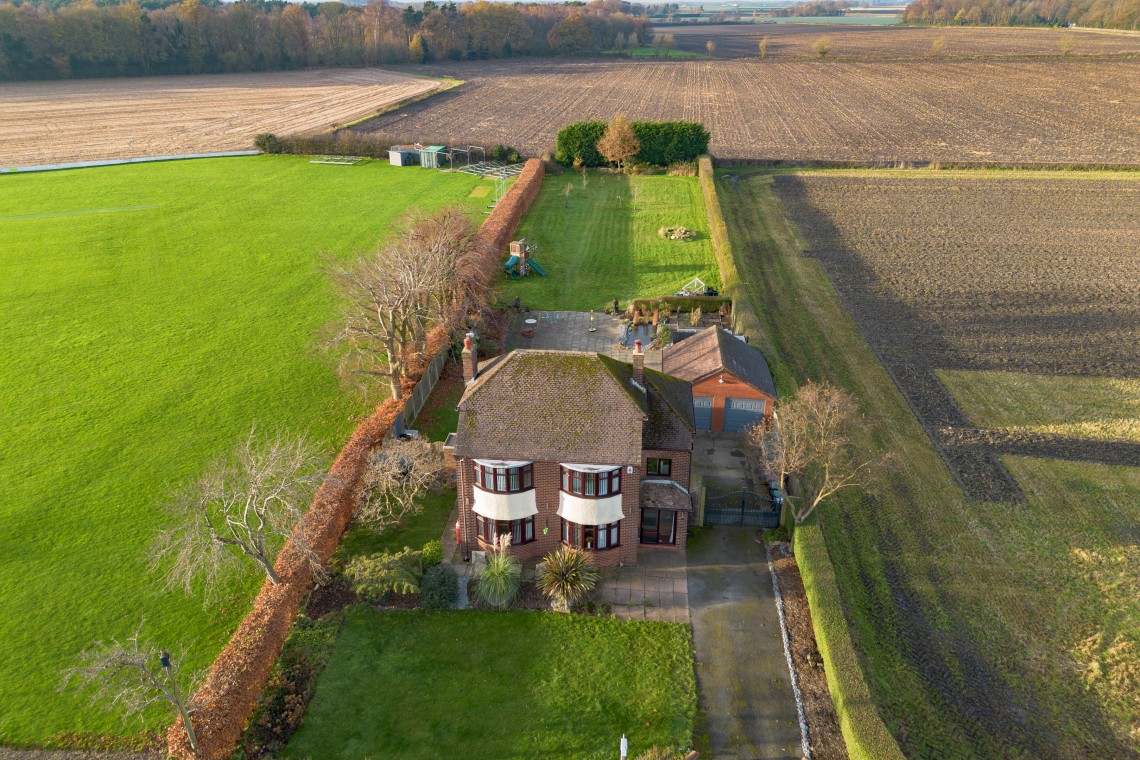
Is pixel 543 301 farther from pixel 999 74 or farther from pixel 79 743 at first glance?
pixel 999 74

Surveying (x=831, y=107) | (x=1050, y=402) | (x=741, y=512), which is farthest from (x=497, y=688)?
(x=831, y=107)

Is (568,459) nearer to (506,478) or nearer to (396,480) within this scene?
(506,478)

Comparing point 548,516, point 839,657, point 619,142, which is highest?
point 619,142

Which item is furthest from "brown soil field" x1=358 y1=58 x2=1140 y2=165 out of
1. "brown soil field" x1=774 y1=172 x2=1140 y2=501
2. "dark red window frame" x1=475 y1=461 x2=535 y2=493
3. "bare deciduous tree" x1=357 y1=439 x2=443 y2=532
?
"dark red window frame" x1=475 y1=461 x2=535 y2=493

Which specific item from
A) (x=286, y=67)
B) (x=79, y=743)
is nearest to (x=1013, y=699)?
(x=79, y=743)

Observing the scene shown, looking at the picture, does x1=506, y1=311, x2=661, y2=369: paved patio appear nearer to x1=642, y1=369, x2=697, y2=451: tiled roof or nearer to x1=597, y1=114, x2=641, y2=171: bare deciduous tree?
x1=642, y1=369, x2=697, y2=451: tiled roof

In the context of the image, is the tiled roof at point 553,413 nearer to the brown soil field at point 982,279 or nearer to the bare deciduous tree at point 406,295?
the bare deciduous tree at point 406,295
